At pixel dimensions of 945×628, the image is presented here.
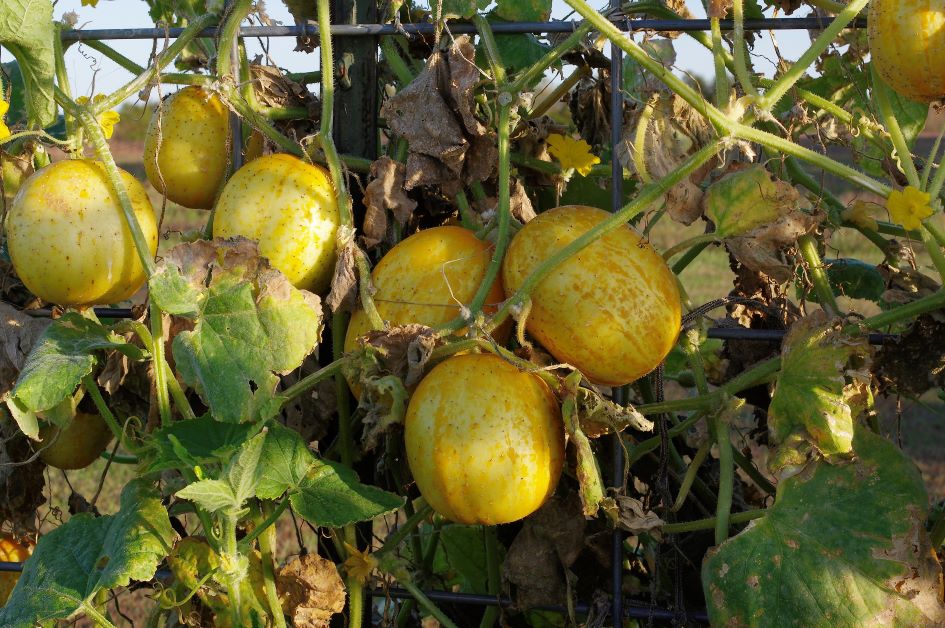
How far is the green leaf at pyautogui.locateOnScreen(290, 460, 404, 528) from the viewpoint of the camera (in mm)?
970

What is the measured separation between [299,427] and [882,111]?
75 centimetres

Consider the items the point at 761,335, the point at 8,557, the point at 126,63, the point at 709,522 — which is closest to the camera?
the point at 709,522

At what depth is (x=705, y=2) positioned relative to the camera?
116 cm

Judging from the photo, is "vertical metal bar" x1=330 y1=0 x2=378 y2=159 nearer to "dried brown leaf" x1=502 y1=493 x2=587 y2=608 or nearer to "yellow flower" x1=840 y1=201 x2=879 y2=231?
"dried brown leaf" x1=502 y1=493 x2=587 y2=608

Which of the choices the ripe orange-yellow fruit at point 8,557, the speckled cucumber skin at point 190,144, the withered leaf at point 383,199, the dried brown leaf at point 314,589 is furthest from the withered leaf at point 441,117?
the ripe orange-yellow fruit at point 8,557

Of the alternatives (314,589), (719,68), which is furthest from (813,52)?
(314,589)

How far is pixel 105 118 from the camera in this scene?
115 cm

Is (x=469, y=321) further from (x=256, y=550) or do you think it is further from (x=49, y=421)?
(x=49, y=421)

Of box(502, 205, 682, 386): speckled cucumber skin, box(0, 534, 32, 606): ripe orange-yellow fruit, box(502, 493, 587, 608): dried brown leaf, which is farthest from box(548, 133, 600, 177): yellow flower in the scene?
box(0, 534, 32, 606): ripe orange-yellow fruit

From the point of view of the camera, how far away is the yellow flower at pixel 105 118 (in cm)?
110

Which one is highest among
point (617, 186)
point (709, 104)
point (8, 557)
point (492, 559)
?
point (709, 104)

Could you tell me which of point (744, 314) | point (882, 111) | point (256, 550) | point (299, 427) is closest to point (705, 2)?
point (882, 111)

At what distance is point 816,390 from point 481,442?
13.4 inches

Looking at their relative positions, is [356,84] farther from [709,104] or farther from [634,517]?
[634,517]
